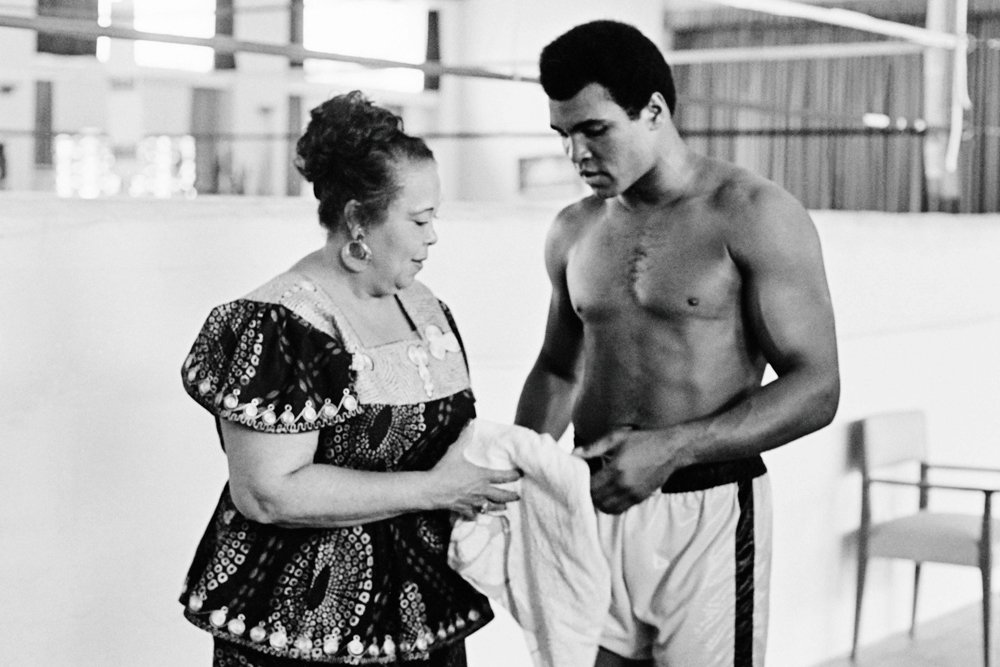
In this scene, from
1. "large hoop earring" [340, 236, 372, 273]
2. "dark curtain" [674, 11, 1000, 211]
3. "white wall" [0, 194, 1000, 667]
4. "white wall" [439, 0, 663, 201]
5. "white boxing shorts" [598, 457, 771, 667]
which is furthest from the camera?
"white wall" [439, 0, 663, 201]

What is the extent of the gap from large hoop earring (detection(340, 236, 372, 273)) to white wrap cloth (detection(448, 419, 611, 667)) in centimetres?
25

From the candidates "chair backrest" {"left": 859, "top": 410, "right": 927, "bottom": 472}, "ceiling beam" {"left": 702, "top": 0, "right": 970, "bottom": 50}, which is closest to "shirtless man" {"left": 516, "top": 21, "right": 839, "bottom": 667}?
"ceiling beam" {"left": 702, "top": 0, "right": 970, "bottom": 50}

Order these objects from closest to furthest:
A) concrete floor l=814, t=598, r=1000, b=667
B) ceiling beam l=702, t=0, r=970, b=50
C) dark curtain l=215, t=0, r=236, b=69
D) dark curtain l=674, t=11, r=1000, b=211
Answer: ceiling beam l=702, t=0, r=970, b=50 < concrete floor l=814, t=598, r=1000, b=667 < dark curtain l=215, t=0, r=236, b=69 < dark curtain l=674, t=11, r=1000, b=211

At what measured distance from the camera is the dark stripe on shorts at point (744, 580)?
7.28 ft

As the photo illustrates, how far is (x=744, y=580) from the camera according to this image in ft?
7.34

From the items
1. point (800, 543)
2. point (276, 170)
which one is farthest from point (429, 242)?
point (276, 170)

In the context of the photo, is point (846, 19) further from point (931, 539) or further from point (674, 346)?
point (674, 346)

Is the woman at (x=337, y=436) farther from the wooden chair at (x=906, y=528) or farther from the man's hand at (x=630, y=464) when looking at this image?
the wooden chair at (x=906, y=528)

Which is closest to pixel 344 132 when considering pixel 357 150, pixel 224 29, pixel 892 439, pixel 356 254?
pixel 357 150

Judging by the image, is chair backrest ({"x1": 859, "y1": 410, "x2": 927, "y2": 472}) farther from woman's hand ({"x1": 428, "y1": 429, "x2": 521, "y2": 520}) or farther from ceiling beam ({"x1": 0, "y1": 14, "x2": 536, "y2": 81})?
woman's hand ({"x1": 428, "y1": 429, "x2": 521, "y2": 520})

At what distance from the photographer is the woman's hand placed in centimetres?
183

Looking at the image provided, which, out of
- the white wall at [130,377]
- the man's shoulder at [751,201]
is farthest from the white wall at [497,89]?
the man's shoulder at [751,201]

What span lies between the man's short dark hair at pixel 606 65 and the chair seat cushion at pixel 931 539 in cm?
243

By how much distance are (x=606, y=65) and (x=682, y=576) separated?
755 mm
